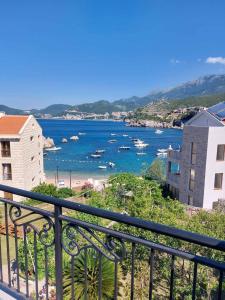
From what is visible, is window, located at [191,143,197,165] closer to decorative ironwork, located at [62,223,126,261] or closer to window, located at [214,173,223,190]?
window, located at [214,173,223,190]

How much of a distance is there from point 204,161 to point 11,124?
16234 mm

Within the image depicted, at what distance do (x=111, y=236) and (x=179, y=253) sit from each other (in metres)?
0.47

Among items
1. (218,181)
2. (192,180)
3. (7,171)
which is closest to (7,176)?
(7,171)

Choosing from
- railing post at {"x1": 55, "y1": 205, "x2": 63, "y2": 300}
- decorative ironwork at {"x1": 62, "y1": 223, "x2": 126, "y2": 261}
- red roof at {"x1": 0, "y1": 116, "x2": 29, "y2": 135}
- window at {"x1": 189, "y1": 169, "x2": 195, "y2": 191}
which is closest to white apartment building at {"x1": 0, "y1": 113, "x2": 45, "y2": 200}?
red roof at {"x1": 0, "y1": 116, "x2": 29, "y2": 135}

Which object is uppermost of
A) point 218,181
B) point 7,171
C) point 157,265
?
point 157,265

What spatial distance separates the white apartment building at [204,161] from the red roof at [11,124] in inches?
543

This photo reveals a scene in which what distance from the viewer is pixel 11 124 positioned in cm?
2386

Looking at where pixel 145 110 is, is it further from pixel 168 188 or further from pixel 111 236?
pixel 111 236

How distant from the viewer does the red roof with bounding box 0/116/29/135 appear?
22.9m

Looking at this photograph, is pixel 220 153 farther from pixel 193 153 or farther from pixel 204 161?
pixel 193 153

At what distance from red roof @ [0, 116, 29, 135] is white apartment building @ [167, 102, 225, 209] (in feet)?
45.3

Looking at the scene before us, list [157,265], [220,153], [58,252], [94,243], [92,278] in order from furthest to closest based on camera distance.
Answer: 1. [220,153]
2. [157,265]
3. [92,278]
4. [58,252]
5. [94,243]

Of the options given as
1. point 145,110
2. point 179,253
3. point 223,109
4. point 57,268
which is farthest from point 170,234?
point 145,110

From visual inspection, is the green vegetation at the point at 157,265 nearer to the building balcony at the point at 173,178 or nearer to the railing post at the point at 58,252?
the railing post at the point at 58,252
